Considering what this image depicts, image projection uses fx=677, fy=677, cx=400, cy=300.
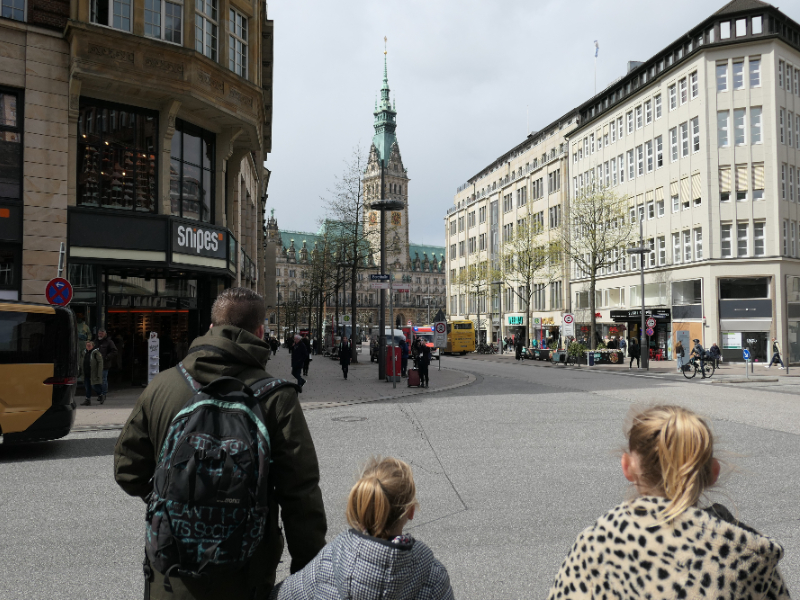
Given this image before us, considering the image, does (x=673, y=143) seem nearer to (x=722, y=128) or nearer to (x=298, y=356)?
(x=722, y=128)

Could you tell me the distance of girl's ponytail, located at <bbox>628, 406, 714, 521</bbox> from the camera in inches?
76.9

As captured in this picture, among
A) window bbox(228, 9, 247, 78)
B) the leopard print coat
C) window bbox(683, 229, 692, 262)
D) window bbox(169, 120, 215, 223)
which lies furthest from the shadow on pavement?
window bbox(683, 229, 692, 262)

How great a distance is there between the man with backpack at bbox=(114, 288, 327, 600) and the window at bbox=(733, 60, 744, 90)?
4728cm

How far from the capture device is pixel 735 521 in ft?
6.44

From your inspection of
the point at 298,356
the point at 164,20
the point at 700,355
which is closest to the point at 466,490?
the point at 298,356

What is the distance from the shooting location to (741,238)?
139 ft

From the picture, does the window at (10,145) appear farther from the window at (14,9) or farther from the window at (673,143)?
the window at (673,143)

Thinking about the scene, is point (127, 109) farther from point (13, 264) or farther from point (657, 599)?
point (657, 599)

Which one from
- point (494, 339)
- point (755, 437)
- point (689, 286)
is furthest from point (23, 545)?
point (494, 339)

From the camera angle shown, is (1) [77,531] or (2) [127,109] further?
(2) [127,109]

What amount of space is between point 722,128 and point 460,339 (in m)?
30.5

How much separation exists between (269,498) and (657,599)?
1.45 m

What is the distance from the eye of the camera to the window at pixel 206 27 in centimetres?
1941

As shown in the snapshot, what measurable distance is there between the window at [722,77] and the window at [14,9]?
39.8 metres
